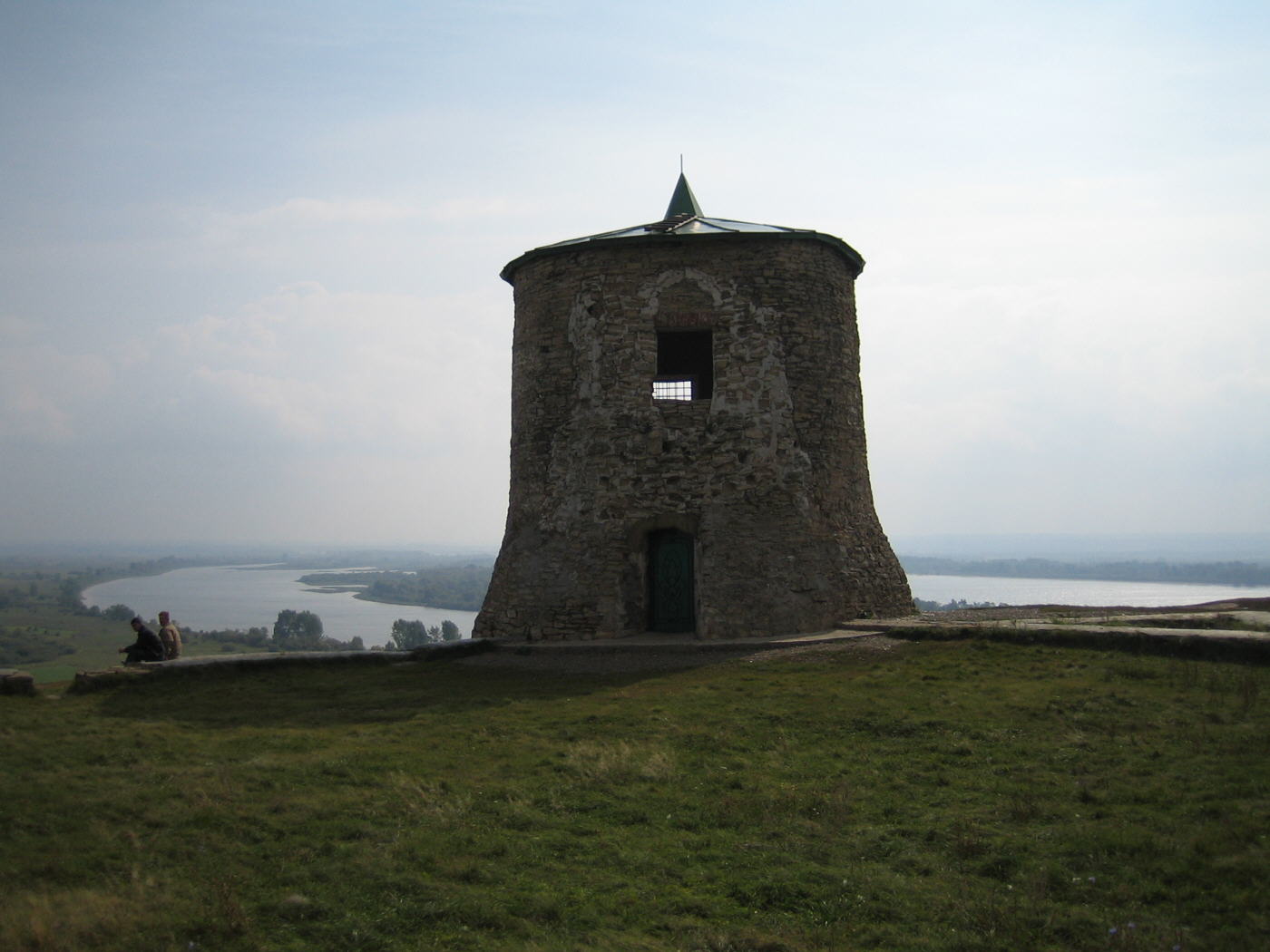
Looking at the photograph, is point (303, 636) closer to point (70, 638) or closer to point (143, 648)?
point (70, 638)

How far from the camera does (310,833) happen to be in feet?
21.2

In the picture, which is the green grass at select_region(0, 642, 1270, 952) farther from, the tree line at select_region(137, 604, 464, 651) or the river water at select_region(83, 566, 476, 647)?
the river water at select_region(83, 566, 476, 647)

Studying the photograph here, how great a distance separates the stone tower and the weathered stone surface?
25mm

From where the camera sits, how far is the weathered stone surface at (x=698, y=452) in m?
14.7

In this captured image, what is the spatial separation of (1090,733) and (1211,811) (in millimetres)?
1946

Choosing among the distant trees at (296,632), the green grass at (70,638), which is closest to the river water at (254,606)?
the distant trees at (296,632)

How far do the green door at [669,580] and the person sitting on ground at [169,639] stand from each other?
7.30m

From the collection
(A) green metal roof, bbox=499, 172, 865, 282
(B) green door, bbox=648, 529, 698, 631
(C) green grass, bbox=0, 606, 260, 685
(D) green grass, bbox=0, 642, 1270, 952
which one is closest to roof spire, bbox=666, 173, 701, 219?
(A) green metal roof, bbox=499, 172, 865, 282

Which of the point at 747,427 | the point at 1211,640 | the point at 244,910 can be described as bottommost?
the point at 244,910

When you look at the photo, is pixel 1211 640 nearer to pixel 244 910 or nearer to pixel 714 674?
pixel 714 674

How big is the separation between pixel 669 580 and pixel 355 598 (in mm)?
116500

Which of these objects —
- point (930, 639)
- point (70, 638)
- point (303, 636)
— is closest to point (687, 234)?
point (930, 639)

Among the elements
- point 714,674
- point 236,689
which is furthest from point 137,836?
point 714,674

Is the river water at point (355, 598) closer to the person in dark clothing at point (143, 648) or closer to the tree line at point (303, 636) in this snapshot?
A: the tree line at point (303, 636)
